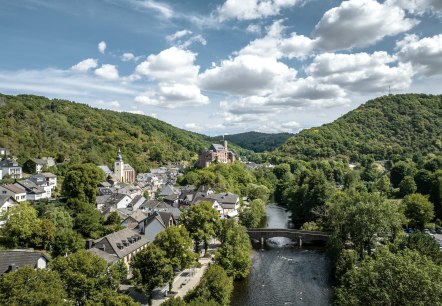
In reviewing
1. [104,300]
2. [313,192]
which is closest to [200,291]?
[104,300]

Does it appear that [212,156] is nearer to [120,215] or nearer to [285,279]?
[120,215]

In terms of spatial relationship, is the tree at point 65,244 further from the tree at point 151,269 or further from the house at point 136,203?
the house at point 136,203

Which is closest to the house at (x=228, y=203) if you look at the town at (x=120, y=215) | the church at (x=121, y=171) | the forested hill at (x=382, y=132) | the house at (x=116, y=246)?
the town at (x=120, y=215)

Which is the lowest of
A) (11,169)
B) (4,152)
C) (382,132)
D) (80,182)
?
(80,182)

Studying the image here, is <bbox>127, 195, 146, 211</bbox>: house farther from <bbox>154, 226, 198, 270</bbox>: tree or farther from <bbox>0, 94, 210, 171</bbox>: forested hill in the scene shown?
<bbox>0, 94, 210, 171</bbox>: forested hill

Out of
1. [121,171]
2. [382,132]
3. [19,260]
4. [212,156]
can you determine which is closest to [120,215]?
[19,260]

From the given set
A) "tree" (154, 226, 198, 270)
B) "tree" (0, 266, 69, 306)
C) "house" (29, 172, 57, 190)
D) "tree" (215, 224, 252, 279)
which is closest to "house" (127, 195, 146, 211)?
"house" (29, 172, 57, 190)

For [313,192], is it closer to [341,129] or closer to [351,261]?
[351,261]
